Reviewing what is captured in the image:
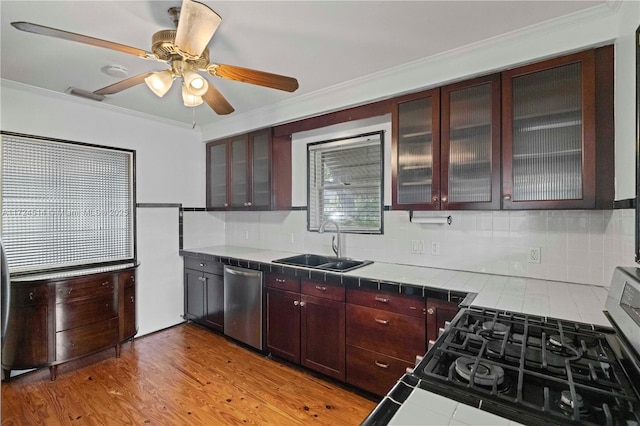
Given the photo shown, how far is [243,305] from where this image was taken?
312cm

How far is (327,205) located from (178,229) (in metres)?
1.94

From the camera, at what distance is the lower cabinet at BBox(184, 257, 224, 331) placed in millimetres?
3430

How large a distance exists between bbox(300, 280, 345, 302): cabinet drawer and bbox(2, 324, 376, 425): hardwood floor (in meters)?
0.72

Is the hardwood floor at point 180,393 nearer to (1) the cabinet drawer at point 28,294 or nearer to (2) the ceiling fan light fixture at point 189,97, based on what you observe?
(1) the cabinet drawer at point 28,294

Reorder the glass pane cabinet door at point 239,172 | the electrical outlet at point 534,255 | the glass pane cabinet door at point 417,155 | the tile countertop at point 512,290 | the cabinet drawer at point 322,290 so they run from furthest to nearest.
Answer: the glass pane cabinet door at point 239,172 < the cabinet drawer at point 322,290 < the glass pane cabinet door at point 417,155 < the electrical outlet at point 534,255 < the tile countertop at point 512,290

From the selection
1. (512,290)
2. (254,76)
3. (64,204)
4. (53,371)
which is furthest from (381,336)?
(64,204)

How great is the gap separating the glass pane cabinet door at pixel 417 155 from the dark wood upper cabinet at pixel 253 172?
1.45 meters

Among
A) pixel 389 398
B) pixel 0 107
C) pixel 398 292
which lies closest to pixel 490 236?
pixel 398 292

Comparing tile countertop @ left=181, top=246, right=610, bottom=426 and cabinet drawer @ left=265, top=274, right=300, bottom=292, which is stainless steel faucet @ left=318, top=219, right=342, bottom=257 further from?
cabinet drawer @ left=265, top=274, right=300, bottom=292

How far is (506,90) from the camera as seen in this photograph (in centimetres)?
199

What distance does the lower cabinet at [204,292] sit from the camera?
3.43m

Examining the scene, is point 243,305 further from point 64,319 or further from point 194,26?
point 194,26

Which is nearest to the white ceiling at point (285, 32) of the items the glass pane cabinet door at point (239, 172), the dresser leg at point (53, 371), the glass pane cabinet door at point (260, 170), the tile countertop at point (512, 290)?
the glass pane cabinet door at point (260, 170)

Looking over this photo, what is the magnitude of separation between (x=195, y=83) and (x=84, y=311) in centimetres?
238
